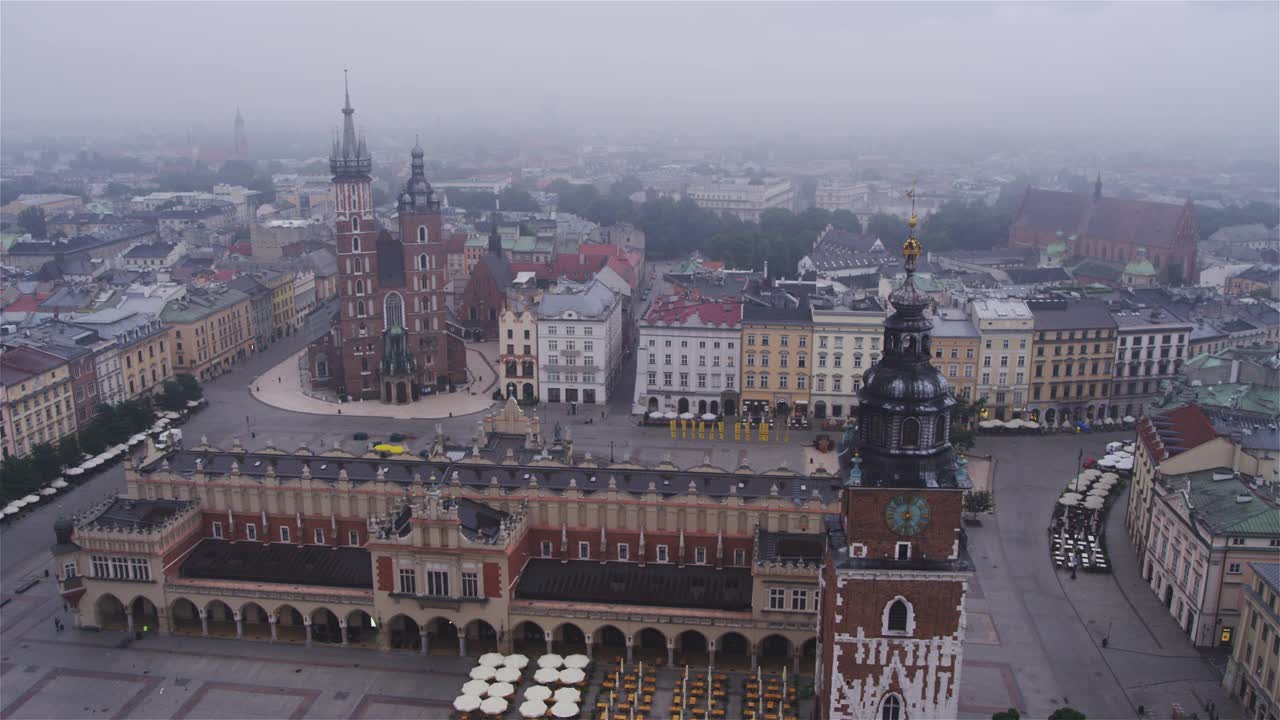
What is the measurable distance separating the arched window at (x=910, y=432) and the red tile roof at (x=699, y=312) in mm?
72867

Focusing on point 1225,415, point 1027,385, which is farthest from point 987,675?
point 1027,385

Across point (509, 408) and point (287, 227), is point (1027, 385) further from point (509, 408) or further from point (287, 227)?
point (287, 227)

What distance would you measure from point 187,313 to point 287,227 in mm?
63691

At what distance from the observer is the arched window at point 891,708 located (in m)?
51.0

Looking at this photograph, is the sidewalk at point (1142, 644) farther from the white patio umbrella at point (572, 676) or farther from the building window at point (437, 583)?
the building window at point (437, 583)

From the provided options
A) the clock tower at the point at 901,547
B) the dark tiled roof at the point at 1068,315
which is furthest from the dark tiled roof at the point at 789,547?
the dark tiled roof at the point at 1068,315

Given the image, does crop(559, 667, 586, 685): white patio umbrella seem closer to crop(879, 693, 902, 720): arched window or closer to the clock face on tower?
crop(879, 693, 902, 720): arched window

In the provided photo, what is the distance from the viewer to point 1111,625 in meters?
73.6

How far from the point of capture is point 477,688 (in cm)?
6341

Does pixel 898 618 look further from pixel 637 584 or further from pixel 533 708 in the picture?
pixel 637 584

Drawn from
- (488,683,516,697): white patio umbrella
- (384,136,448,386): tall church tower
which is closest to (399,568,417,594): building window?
(488,683,516,697): white patio umbrella

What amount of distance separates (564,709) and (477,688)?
564 centimetres

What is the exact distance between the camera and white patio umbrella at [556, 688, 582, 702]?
6222 cm

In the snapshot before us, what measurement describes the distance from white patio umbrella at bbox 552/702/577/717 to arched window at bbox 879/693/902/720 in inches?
716
